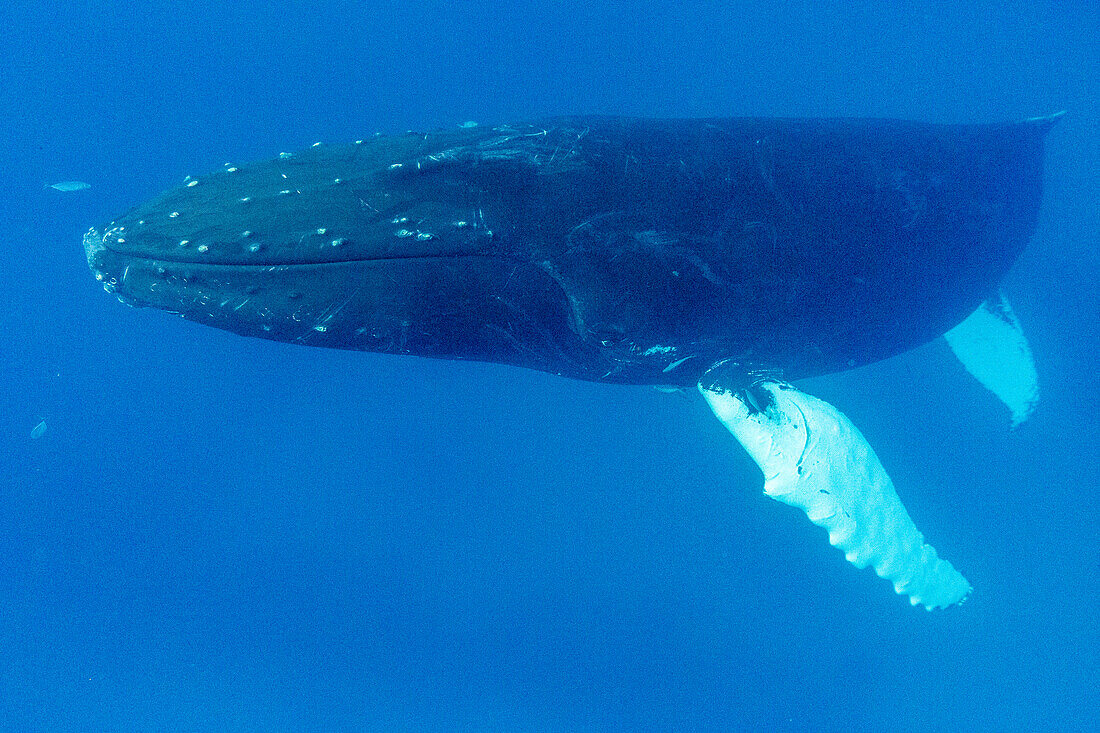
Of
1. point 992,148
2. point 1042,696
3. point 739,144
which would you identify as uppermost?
point 992,148

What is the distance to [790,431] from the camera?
5.56 metres

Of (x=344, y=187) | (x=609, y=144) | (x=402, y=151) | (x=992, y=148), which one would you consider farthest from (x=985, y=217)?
(x=344, y=187)

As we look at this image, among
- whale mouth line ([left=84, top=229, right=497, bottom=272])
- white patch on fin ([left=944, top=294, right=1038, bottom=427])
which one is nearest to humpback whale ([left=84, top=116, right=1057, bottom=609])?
whale mouth line ([left=84, top=229, right=497, bottom=272])

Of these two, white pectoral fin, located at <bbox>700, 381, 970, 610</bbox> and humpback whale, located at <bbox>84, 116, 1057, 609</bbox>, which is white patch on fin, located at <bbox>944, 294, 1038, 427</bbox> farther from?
white pectoral fin, located at <bbox>700, 381, 970, 610</bbox>

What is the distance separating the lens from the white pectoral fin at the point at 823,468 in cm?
557

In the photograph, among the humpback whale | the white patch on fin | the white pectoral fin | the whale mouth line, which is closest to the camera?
the whale mouth line

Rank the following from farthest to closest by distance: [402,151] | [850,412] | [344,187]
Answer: [850,412]
[402,151]
[344,187]

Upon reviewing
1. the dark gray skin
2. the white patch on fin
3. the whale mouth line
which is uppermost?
the white patch on fin

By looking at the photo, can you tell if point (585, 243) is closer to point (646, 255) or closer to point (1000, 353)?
point (646, 255)

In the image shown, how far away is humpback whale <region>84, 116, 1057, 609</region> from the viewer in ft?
12.9

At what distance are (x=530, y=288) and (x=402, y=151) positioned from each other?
121 centimetres

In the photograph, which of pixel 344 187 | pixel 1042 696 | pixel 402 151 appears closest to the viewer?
pixel 344 187

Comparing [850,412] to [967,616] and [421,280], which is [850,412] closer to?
[967,616]

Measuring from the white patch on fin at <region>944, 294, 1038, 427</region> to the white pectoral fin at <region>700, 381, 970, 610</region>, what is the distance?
474 cm
